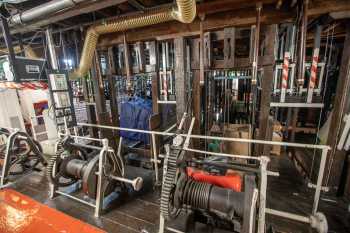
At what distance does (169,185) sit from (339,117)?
233cm

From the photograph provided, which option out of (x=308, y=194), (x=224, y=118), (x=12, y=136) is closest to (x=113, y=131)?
(x=12, y=136)

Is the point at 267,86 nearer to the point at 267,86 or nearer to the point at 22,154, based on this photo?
the point at 267,86

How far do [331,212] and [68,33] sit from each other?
16.9 ft

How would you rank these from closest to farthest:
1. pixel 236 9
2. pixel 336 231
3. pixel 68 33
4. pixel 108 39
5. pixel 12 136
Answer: pixel 336 231
pixel 236 9
pixel 12 136
pixel 108 39
pixel 68 33

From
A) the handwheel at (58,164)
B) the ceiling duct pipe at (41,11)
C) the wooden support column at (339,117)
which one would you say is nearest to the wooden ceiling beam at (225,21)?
the wooden support column at (339,117)

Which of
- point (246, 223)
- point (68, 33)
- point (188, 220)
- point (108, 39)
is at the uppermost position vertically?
point (68, 33)

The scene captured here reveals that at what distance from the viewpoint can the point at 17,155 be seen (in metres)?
3.14

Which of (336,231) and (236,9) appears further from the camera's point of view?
(236,9)

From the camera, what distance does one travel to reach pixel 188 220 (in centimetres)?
184

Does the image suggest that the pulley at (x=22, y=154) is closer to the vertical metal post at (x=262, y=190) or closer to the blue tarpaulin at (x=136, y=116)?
the blue tarpaulin at (x=136, y=116)

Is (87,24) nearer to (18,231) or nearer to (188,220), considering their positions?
(18,231)

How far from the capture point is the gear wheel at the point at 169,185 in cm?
143

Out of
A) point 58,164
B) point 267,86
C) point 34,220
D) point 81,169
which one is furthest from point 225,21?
point 34,220

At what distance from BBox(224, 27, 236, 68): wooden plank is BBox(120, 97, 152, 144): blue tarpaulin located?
209 cm
